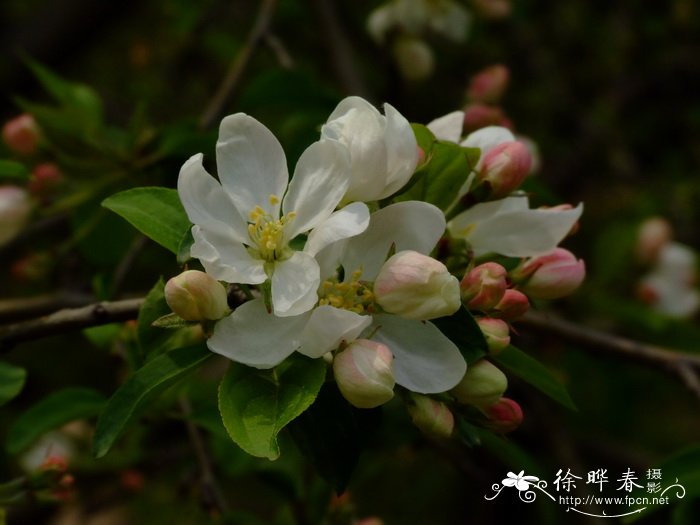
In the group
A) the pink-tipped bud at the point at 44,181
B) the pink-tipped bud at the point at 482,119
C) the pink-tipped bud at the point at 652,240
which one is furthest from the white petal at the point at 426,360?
the pink-tipped bud at the point at 652,240

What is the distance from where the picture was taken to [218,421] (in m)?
1.11

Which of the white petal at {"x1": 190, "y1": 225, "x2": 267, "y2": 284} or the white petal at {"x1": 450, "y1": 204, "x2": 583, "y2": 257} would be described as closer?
the white petal at {"x1": 190, "y1": 225, "x2": 267, "y2": 284}

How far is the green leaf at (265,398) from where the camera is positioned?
738mm

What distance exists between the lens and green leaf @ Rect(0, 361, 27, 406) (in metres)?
0.94

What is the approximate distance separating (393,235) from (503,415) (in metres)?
0.21

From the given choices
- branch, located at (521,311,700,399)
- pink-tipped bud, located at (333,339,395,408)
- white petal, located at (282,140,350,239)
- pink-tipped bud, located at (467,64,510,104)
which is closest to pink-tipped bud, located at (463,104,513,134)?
pink-tipped bud, located at (467,64,510,104)

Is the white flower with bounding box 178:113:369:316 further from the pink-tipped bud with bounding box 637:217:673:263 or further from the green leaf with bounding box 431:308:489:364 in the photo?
the pink-tipped bud with bounding box 637:217:673:263

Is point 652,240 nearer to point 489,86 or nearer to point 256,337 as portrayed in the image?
point 489,86

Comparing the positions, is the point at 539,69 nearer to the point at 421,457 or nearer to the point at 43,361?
the point at 421,457

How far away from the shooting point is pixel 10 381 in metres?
0.96

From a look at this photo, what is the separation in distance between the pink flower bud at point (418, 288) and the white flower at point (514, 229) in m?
0.18

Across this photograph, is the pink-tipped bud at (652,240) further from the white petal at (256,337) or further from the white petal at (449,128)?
the white petal at (256,337)

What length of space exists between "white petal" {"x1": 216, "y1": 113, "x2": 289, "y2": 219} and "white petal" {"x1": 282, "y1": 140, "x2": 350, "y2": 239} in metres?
0.03

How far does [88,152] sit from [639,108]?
2.15 metres
